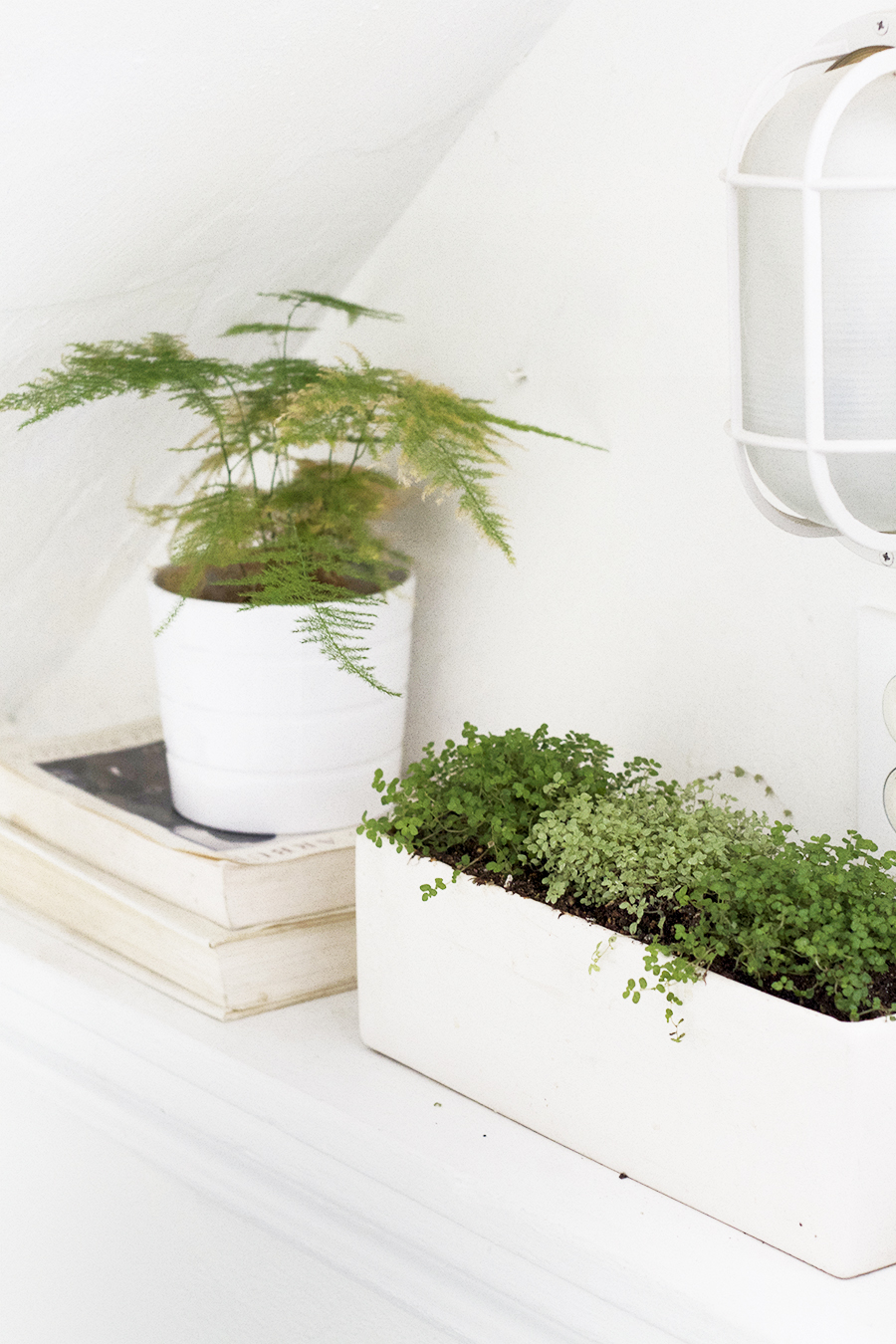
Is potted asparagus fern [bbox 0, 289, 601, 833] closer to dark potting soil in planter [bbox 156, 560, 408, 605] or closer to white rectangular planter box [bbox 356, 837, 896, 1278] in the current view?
dark potting soil in planter [bbox 156, 560, 408, 605]

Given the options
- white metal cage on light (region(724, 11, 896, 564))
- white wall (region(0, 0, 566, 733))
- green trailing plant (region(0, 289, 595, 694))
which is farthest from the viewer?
green trailing plant (region(0, 289, 595, 694))

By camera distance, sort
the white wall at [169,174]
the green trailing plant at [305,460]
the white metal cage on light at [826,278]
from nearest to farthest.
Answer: the white metal cage on light at [826,278] < the white wall at [169,174] < the green trailing plant at [305,460]

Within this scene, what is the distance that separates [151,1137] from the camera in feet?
2.81

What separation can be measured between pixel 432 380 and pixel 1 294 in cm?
29

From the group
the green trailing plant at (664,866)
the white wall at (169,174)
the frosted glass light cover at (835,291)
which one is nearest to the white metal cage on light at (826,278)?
the frosted glass light cover at (835,291)

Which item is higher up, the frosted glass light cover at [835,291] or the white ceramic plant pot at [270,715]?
the frosted glass light cover at [835,291]

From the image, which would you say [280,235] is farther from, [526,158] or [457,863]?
[457,863]

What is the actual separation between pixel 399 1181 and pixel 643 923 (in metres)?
0.19

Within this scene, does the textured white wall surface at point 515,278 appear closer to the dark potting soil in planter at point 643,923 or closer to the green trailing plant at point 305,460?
the green trailing plant at point 305,460

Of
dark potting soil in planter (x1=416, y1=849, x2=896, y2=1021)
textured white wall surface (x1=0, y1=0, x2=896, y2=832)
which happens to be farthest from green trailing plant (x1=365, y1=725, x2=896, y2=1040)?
textured white wall surface (x1=0, y1=0, x2=896, y2=832)

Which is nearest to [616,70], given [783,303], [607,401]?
[607,401]

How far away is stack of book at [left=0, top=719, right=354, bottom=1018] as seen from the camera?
0.83m

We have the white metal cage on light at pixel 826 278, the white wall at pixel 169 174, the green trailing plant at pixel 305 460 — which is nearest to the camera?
the white metal cage on light at pixel 826 278

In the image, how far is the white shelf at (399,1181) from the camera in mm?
593
